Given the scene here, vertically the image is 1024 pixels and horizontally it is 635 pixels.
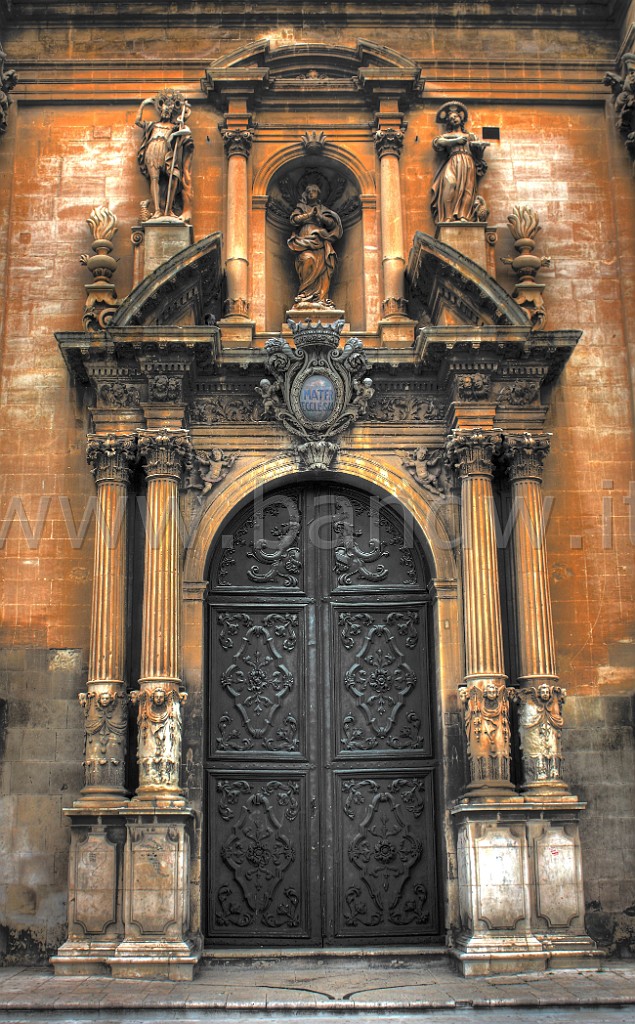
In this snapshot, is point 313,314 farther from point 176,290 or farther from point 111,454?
point 111,454

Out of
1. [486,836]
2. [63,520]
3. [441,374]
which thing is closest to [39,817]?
[63,520]

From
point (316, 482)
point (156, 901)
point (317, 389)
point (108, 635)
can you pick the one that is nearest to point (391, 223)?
point (317, 389)

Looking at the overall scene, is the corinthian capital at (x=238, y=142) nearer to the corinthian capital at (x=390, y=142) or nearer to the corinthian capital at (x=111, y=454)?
the corinthian capital at (x=390, y=142)

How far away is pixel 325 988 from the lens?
1250cm

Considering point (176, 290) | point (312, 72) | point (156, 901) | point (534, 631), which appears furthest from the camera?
point (312, 72)

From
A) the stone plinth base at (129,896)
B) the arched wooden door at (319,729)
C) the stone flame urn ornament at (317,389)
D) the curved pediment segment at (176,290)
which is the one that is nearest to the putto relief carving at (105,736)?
the stone plinth base at (129,896)

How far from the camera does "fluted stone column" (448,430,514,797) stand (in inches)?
546

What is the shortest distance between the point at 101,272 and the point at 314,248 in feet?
8.97

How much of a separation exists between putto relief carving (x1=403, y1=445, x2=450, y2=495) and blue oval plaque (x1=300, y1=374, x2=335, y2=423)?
3.65ft

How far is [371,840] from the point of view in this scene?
14.6 m

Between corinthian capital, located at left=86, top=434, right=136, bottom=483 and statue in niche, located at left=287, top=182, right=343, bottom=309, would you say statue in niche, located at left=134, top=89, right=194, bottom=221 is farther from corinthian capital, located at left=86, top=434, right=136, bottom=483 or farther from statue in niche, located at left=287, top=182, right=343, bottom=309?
corinthian capital, located at left=86, top=434, right=136, bottom=483

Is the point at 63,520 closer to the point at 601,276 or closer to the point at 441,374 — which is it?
the point at 441,374

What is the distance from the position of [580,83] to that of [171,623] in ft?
29.7

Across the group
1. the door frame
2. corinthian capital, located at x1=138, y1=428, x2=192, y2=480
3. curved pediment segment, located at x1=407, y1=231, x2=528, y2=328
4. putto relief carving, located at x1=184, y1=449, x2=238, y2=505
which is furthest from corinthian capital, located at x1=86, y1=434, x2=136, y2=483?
curved pediment segment, located at x1=407, y1=231, x2=528, y2=328
